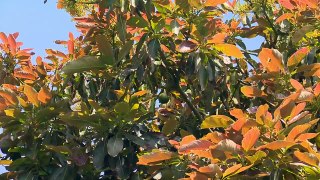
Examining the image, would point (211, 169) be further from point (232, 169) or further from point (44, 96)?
point (44, 96)

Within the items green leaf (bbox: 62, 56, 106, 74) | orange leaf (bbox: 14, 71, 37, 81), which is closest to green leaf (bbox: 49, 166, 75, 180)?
green leaf (bbox: 62, 56, 106, 74)

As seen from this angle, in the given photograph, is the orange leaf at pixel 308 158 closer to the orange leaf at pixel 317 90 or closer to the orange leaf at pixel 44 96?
the orange leaf at pixel 317 90

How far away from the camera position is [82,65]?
10.6 ft

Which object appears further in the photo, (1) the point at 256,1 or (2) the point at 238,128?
(1) the point at 256,1

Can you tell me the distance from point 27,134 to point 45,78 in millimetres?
818

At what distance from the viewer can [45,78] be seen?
423 cm

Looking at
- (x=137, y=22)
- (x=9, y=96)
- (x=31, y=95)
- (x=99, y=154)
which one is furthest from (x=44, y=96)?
(x=137, y=22)

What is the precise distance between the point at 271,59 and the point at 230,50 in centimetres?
32

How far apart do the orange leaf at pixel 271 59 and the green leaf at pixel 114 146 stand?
0.83 meters

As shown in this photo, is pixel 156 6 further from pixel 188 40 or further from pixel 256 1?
pixel 256 1

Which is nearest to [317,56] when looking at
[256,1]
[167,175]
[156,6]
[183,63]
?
[256,1]

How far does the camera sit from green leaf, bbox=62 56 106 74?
10.6 feet

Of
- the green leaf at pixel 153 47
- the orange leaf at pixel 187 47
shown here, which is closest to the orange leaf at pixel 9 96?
the green leaf at pixel 153 47

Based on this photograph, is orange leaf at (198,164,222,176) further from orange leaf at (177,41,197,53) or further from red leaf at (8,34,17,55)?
red leaf at (8,34,17,55)
